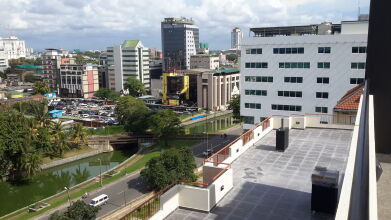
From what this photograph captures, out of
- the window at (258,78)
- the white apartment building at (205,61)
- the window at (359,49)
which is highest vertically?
the white apartment building at (205,61)

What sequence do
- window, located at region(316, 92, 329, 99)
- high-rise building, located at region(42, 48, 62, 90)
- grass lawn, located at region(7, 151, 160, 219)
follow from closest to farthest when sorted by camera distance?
grass lawn, located at region(7, 151, 160, 219)
window, located at region(316, 92, 329, 99)
high-rise building, located at region(42, 48, 62, 90)

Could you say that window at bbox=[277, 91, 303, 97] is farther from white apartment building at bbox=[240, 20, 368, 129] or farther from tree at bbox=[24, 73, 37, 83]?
tree at bbox=[24, 73, 37, 83]

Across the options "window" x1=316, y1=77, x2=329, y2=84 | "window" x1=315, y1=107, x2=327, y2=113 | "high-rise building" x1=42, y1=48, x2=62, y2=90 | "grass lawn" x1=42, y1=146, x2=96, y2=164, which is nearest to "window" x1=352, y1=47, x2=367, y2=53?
"window" x1=316, y1=77, x2=329, y2=84

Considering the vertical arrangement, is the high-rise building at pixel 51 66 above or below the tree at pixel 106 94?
above

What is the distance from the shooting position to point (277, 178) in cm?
820

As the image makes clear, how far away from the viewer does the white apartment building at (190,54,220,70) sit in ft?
303

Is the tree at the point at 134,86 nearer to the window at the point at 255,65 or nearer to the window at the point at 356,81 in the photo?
the window at the point at 255,65

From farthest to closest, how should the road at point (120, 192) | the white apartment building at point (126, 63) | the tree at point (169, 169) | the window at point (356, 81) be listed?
the white apartment building at point (126, 63)
the window at point (356, 81)
the tree at point (169, 169)
the road at point (120, 192)

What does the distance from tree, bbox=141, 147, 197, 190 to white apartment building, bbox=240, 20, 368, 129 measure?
7.63m

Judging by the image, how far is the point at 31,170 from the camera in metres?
30.2

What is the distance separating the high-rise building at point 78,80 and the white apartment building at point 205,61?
1089 inches

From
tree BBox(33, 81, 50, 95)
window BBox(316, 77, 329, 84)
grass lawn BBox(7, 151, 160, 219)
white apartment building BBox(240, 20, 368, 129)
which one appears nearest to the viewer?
grass lawn BBox(7, 151, 160, 219)

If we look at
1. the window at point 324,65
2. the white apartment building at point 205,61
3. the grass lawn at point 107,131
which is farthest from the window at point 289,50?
the white apartment building at point 205,61

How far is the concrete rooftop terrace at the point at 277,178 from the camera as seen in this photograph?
21.5 ft
